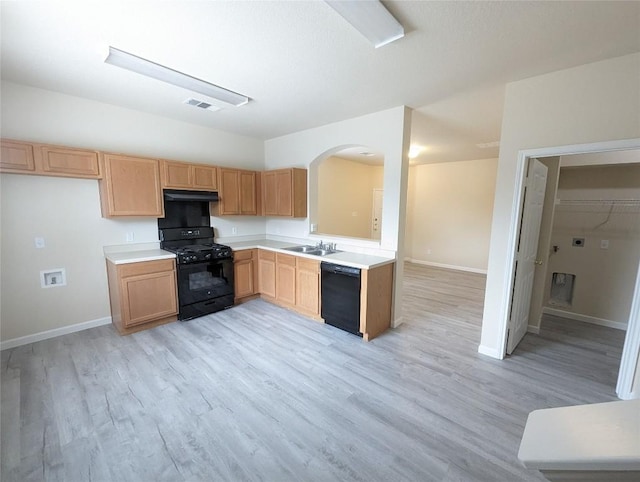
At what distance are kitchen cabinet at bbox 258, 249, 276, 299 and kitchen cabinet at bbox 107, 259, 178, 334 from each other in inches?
50.4

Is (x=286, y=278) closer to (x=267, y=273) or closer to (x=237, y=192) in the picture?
(x=267, y=273)

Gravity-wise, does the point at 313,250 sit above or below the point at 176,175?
below

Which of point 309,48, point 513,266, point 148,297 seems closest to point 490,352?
point 513,266

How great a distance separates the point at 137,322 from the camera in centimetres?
326

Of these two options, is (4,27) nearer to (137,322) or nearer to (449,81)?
(137,322)

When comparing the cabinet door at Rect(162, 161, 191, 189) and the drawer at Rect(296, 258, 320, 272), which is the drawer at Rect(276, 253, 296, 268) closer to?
the drawer at Rect(296, 258, 320, 272)

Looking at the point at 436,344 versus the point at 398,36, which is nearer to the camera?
the point at 398,36

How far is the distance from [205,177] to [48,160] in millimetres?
1639

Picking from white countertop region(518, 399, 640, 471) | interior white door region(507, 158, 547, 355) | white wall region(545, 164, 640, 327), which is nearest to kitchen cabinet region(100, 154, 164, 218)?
white countertop region(518, 399, 640, 471)

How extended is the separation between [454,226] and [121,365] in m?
6.87

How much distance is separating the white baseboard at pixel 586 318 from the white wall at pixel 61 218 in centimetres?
595

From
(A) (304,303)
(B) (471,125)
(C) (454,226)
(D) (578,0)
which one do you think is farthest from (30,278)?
(C) (454,226)

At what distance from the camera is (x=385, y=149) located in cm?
337

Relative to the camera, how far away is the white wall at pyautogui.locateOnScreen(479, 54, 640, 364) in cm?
206
